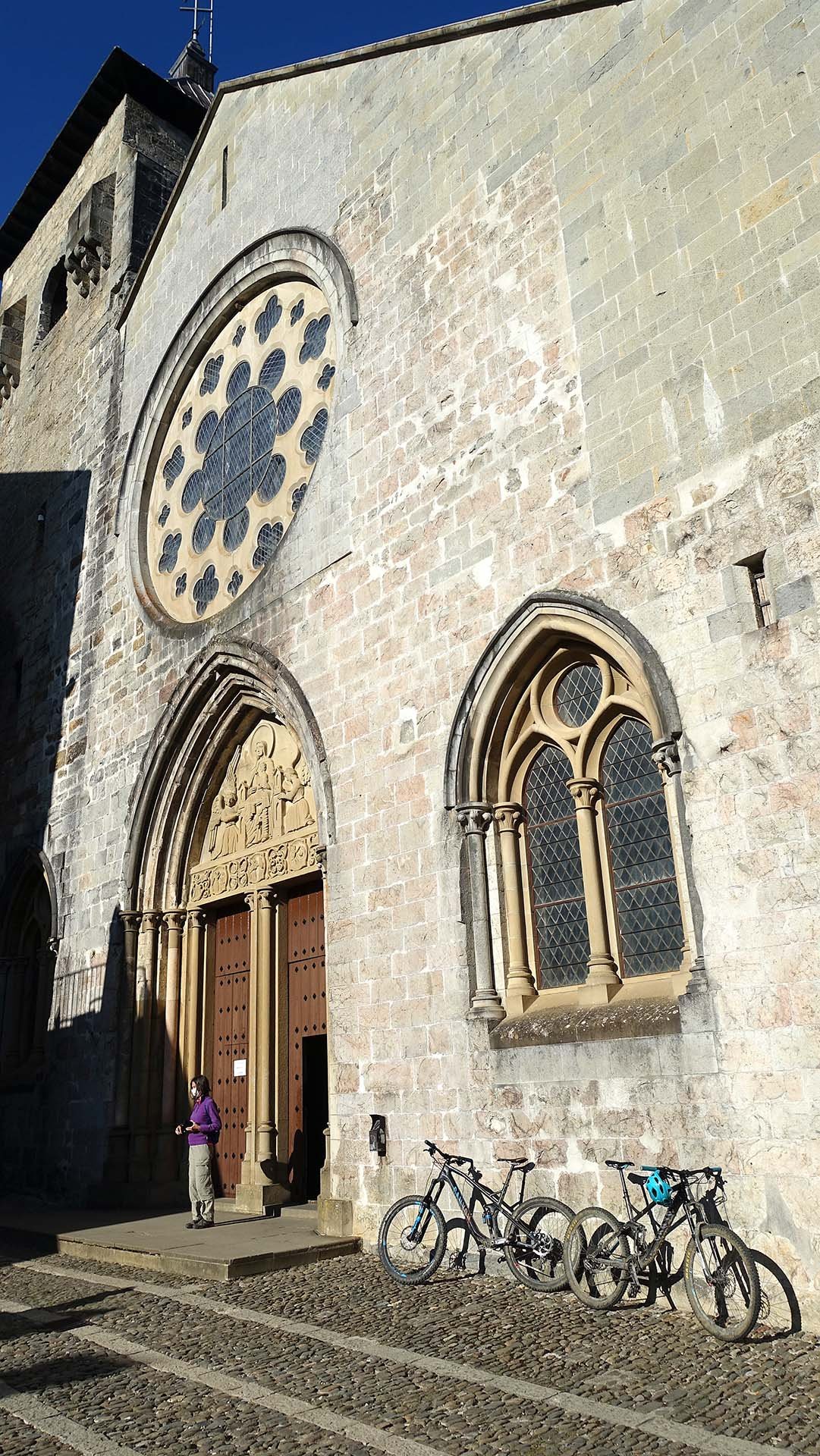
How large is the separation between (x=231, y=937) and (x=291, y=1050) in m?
1.60

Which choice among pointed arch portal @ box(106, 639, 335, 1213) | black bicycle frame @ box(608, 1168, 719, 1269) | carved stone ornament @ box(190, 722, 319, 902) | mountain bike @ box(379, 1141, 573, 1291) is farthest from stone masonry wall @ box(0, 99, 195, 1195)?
black bicycle frame @ box(608, 1168, 719, 1269)

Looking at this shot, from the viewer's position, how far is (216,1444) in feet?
12.7

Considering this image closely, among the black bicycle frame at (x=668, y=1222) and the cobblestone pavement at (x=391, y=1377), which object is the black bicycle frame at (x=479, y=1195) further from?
the black bicycle frame at (x=668, y=1222)

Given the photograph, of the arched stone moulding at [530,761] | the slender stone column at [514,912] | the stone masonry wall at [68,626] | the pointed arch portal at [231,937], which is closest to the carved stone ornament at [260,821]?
the pointed arch portal at [231,937]

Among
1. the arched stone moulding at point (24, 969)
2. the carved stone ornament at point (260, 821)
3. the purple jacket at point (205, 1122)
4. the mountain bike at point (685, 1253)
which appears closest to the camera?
the mountain bike at point (685, 1253)

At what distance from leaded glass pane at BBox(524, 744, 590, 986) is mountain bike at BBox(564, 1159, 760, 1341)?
4.68 ft

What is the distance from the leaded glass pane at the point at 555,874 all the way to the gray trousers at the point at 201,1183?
351 cm

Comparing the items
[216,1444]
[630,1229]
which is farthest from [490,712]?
[216,1444]

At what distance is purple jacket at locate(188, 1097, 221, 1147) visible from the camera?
29.3 ft

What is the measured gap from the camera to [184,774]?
11.2 m

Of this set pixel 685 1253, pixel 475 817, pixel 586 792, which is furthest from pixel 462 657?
pixel 685 1253

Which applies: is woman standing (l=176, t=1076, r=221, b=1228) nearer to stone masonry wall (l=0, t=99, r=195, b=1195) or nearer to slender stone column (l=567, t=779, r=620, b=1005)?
stone masonry wall (l=0, t=99, r=195, b=1195)

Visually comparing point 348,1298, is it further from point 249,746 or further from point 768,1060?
point 249,746

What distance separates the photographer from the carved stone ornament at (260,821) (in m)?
9.94
